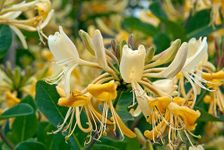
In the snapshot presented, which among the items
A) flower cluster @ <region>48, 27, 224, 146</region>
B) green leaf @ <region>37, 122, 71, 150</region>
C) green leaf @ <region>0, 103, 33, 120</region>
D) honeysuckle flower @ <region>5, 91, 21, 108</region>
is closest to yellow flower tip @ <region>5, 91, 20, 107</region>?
honeysuckle flower @ <region>5, 91, 21, 108</region>

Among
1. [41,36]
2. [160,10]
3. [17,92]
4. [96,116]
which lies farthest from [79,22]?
[96,116]

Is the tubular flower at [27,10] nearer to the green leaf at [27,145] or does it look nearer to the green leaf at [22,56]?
the green leaf at [27,145]

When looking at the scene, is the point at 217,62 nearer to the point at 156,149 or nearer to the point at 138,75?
the point at 156,149

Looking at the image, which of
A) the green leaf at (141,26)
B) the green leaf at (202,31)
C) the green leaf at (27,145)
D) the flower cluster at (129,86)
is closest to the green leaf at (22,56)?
the green leaf at (141,26)

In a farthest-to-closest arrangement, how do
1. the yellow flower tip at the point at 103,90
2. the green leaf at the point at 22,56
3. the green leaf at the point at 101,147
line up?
the green leaf at the point at 22,56 < the green leaf at the point at 101,147 < the yellow flower tip at the point at 103,90

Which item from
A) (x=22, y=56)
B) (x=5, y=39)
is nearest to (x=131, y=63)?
(x=5, y=39)

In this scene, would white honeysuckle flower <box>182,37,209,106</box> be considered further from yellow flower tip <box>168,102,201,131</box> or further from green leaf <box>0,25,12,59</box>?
green leaf <box>0,25,12,59</box>
